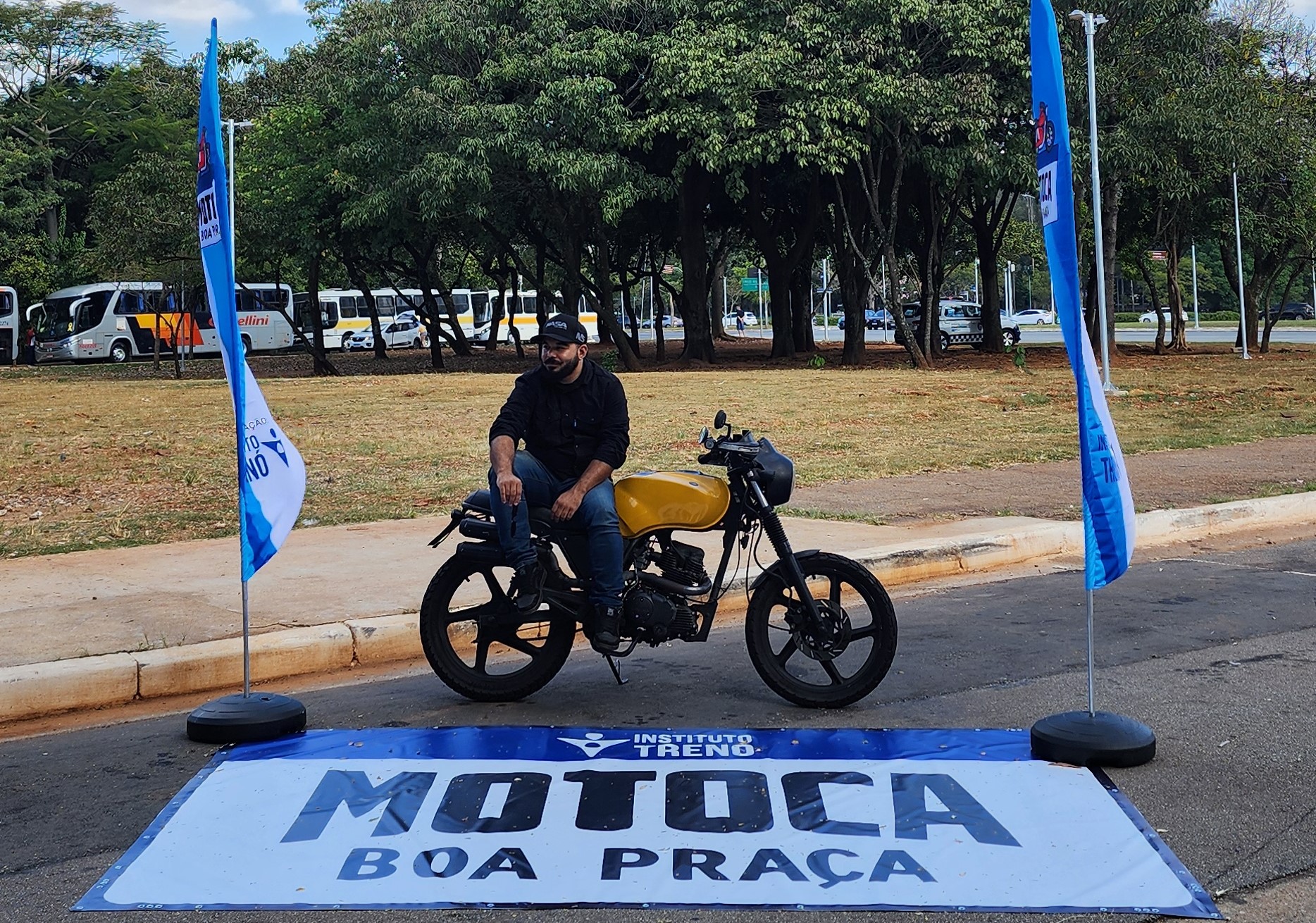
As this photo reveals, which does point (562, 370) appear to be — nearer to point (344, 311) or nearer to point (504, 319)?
point (344, 311)

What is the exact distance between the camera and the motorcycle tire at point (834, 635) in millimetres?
5781

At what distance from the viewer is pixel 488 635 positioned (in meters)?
6.07

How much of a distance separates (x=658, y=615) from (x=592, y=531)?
18.2 inches

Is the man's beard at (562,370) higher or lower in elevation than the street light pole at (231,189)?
lower

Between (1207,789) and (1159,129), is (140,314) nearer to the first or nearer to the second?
(1159,129)

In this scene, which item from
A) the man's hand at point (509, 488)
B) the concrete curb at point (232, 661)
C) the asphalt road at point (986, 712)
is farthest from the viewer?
the concrete curb at point (232, 661)

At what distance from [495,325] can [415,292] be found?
1937cm

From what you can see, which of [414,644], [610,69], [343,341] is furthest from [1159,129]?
[343,341]

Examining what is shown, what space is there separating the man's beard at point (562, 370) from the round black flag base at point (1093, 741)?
2.42m

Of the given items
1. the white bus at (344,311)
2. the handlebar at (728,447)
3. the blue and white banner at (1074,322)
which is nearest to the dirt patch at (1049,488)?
the handlebar at (728,447)

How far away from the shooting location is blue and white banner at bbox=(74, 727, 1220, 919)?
395 centimetres

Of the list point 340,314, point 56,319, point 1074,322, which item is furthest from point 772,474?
point 340,314

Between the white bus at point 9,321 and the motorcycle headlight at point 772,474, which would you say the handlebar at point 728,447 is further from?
the white bus at point 9,321

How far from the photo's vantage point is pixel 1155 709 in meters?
5.72
